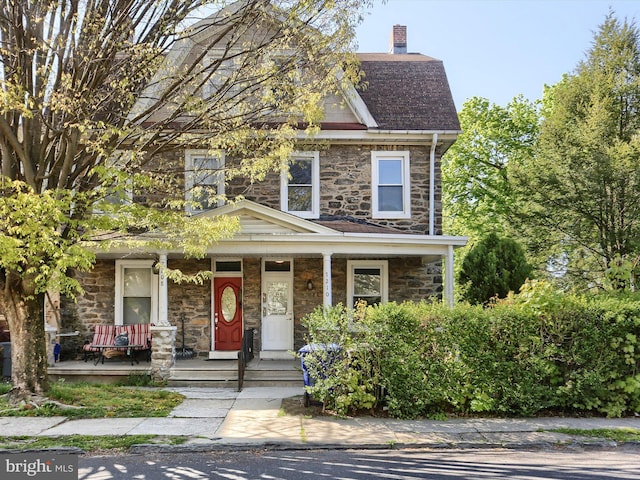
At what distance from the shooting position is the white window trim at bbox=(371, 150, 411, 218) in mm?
13555

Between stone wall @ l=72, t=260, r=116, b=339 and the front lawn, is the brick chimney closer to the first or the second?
stone wall @ l=72, t=260, r=116, b=339

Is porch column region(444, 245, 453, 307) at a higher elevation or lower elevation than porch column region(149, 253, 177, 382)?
higher

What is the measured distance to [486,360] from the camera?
823cm

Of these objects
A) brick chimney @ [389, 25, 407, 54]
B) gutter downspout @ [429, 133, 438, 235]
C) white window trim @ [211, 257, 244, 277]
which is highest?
brick chimney @ [389, 25, 407, 54]

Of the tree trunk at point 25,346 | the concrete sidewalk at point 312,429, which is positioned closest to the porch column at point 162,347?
the tree trunk at point 25,346

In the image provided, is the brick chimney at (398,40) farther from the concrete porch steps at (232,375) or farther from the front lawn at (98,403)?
the front lawn at (98,403)

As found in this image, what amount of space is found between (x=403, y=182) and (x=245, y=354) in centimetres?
625

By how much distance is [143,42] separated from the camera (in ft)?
29.6

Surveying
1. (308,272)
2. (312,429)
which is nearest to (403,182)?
(308,272)

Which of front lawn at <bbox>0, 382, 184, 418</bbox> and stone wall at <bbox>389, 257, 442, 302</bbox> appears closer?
front lawn at <bbox>0, 382, 184, 418</bbox>

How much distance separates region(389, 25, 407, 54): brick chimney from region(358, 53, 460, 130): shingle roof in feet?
6.52

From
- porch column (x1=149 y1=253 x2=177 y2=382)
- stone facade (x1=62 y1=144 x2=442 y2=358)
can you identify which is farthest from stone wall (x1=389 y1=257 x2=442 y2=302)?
porch column (x1=149 y1=253 x2=177 y2=382)

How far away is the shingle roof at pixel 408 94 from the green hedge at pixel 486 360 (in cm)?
673

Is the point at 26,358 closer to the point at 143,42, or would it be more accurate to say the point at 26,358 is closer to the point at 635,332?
the point at 143,42
